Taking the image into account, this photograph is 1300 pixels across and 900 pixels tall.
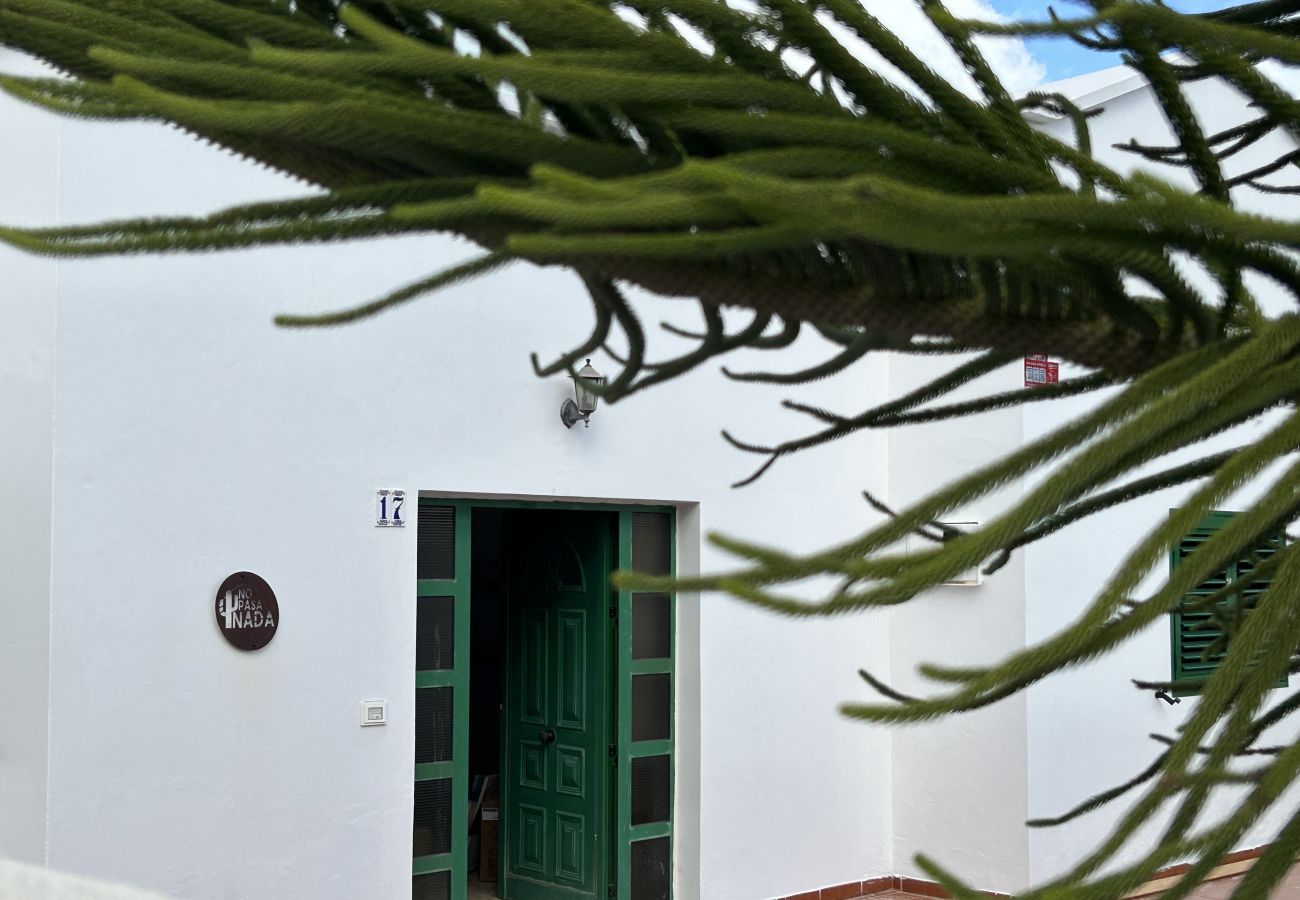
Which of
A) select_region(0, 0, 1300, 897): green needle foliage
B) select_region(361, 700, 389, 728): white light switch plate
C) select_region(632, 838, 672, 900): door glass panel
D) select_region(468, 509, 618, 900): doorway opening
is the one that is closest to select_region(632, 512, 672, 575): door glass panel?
select_region(468, 509, 618, 900): doorway opening

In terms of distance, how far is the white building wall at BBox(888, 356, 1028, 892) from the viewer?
316 inches

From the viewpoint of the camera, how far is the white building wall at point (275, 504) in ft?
18.2

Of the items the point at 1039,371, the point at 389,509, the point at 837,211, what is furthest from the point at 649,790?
the point at 837,211

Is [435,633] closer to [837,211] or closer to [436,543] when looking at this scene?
[436,543]

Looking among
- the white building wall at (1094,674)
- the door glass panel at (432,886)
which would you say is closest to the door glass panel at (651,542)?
the door glass panel at (432,886)

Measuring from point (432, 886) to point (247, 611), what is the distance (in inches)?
65.8

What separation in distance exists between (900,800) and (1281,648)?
307 inches

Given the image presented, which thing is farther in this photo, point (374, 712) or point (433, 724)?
point (433, 724)

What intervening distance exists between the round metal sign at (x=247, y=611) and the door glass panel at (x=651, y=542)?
210 cm

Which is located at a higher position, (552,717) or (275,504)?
(275,504)

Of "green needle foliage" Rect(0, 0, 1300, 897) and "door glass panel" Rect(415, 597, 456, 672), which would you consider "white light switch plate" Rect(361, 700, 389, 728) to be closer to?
"door glass panel" Rect(415, 597, 456, 672)

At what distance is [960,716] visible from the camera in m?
8.18

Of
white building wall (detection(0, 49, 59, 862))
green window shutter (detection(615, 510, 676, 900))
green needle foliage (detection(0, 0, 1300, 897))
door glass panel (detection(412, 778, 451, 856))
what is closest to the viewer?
green needle foliage (detection(0, 0, 1300, 897))

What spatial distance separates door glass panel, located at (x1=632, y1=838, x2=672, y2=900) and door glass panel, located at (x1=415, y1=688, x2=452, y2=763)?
1.32 meters
